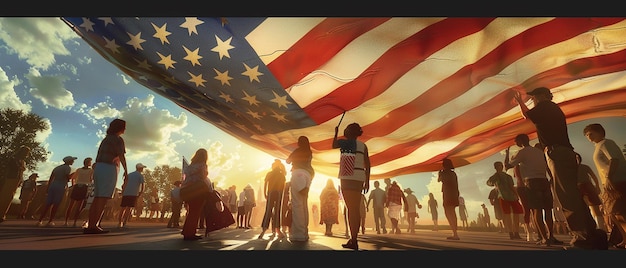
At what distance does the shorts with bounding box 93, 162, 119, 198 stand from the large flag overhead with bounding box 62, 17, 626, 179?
1665 millimetres

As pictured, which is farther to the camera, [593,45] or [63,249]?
[593,45]

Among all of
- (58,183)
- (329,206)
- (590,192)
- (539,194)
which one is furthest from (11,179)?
(590,192)

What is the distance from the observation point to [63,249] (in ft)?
9.56

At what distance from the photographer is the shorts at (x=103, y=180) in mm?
4488

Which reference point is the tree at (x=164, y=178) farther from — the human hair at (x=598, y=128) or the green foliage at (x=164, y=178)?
the human hair at (x=598, y=128)

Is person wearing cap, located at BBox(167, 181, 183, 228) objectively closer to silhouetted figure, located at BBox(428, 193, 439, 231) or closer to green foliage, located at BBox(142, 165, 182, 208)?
silhouetted figure, located at BBox(428, 193, 439, 231)

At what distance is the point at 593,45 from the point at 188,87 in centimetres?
594

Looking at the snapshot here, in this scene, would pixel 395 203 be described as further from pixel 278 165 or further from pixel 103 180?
pixel 103 180

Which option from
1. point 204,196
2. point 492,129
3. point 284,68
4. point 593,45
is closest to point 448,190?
point 492,129

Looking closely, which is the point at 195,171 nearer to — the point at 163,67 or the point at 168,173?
the point at 163,67

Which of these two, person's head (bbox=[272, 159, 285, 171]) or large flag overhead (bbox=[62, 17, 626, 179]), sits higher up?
large flag overhead (bbox=[62, 17, 626, 179])

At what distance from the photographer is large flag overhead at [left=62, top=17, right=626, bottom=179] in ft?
14.4

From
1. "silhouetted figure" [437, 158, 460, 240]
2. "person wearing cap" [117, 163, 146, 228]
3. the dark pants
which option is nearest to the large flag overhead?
"silhouetted figure" [437, 158, 460, 240]

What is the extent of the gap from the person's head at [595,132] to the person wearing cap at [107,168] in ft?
20.2
